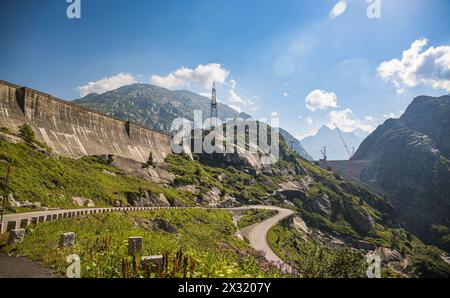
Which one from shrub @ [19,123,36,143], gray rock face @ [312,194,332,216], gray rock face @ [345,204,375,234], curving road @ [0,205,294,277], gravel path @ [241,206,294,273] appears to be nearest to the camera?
curving road @ [0,205,294,277]

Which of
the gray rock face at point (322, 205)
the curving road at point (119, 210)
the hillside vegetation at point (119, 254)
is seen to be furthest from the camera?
the gray rock face at point (322, 205)

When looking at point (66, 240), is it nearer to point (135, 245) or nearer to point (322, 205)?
point (135, 245)

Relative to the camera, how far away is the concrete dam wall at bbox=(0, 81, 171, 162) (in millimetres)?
71438

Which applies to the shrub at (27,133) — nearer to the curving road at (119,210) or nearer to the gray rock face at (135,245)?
the curving road at (119,210)

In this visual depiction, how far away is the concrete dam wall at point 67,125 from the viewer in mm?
71438

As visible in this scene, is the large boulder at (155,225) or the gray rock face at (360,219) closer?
the large boulder at (155,225)

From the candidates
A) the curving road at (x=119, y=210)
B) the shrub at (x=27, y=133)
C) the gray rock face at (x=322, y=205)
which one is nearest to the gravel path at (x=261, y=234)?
the curving road at (x=119, y=210)

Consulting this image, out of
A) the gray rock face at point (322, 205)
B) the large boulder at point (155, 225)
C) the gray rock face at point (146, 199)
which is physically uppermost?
the gray rock face at point (146, 199)

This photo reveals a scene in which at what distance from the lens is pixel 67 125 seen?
85500mm

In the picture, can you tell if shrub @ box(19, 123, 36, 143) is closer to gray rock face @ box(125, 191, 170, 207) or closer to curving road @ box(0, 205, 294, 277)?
gray rock face @ box(125, 191, 170, 207)

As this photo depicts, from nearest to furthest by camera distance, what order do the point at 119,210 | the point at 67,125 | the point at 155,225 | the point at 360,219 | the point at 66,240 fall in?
the point at 66,240, the point at 119,210, the point at 155,225, the point at 67,125, the point at 360,219

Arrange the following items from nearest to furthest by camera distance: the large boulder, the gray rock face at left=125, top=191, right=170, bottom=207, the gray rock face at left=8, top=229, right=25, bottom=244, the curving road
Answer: the gray rock face at left=8, top=229, right=25, bottom=244, the curving road, the large boulder, the gray rock face at left=125, top=191, right=170, bottom=207

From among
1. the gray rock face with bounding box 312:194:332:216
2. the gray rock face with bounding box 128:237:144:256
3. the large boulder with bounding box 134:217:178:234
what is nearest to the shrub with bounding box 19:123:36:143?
the large boulder with bounding box 134:217:178:234

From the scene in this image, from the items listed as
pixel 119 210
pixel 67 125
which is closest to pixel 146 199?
pixel 119 210
